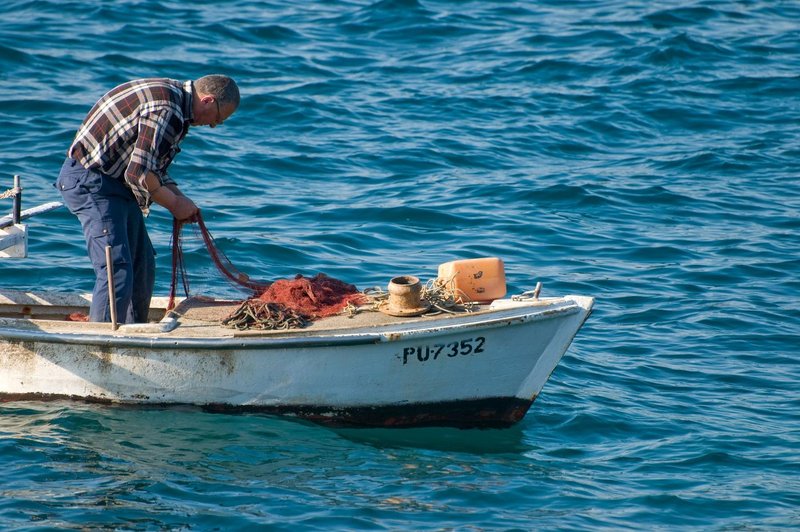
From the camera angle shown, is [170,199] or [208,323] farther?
[208,323]

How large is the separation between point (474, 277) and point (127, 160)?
2261 millimetres

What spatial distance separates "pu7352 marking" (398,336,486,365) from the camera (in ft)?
23.9

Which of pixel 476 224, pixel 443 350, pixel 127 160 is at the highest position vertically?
pixel 127 160

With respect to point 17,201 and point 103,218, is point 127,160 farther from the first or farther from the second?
point 17,201

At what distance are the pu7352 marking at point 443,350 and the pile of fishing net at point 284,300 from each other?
595 millimetres

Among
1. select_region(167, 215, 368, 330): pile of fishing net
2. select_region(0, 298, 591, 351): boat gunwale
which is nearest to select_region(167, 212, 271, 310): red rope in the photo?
select_region(167, 215, 368, 330): pile of fishing net

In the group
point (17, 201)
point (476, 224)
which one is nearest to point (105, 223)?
point (17, 201)

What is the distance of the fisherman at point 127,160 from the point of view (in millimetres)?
7109

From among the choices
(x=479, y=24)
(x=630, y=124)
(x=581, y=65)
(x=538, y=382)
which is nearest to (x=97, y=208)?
(x=538, y=382)

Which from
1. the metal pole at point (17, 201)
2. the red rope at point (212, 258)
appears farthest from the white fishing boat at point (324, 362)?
the metal pole at point (17, 201)

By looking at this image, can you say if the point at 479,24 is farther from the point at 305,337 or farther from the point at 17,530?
the point at 17,530

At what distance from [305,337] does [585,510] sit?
189cm

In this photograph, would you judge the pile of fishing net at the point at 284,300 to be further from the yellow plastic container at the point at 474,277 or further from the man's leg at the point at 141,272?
the yellow plastic container at the point at 474,277

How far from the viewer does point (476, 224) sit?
1201 centimetres
